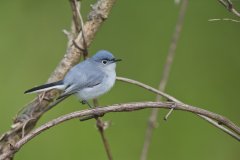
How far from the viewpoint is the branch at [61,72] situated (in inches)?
55.0

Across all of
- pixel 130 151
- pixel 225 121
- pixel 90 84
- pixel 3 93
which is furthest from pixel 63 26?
pixel 225 121

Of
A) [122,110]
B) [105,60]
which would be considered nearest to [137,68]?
[105,60]

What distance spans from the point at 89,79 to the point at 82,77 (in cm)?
5

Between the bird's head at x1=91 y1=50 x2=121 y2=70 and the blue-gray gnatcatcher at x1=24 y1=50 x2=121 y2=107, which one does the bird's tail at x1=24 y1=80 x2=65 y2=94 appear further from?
the bird's head at x1=91 y1=50 x2=121 y2=70

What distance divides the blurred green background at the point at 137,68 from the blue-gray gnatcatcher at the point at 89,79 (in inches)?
14.8

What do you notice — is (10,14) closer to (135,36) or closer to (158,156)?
(135,36)

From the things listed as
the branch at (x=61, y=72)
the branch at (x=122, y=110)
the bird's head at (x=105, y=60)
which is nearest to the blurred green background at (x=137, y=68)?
the bird's head at (x=105, y=60)

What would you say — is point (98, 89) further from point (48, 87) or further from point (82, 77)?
point (48, 87)

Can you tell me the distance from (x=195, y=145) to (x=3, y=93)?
28.2 inches

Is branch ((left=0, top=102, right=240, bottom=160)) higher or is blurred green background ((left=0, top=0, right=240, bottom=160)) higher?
A: blurred green background ((left=0, top=0, right=240, bottom=160))

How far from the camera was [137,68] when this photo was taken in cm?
215

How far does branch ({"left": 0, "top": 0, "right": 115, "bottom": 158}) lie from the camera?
1396 mm

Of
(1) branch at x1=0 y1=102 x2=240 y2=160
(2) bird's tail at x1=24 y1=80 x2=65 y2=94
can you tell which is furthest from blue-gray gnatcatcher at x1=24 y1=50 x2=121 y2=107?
(1) branch at x1=0 y1=102 x2=240 y2=160

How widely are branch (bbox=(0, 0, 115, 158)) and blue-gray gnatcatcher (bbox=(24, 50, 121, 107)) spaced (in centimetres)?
3
